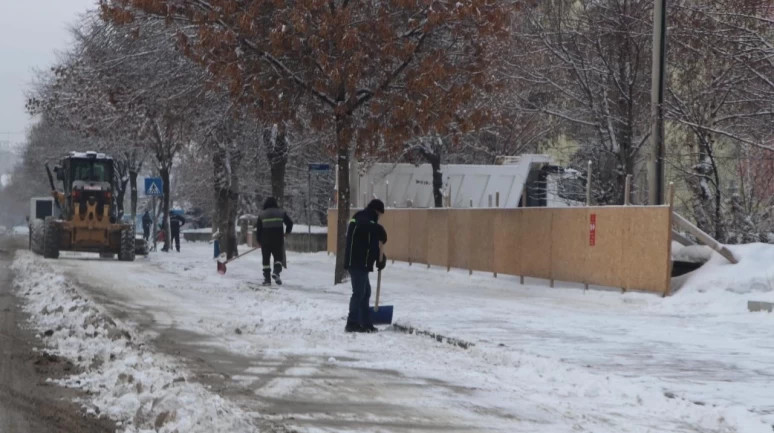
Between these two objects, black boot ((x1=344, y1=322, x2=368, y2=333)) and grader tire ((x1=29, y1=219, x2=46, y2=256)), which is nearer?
black boot ((x1=344, y1=322, x2=368, y2=333))

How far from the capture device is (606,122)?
87.9 feet

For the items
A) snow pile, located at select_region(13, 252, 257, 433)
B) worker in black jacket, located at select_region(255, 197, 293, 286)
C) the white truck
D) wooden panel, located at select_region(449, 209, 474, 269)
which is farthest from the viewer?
the white truck

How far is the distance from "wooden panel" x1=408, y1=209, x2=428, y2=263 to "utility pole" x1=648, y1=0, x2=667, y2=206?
35.7 ft

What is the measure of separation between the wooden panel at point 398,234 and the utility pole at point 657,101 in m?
12.4

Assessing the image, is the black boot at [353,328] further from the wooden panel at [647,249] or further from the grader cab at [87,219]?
the grader cab at [87,219]

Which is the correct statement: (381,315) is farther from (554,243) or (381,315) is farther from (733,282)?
(554,243)

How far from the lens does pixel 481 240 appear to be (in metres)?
25.9

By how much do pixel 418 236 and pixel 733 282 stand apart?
1316 cm

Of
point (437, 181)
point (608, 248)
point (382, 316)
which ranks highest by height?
point (437, 181)

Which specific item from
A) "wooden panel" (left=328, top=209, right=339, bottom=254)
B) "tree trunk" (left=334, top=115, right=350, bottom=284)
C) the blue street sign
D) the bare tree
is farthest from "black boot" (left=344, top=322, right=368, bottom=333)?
the blue street sign

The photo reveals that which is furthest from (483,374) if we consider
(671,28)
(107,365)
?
(671,28)

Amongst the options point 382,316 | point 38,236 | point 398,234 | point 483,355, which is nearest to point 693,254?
point 382,316

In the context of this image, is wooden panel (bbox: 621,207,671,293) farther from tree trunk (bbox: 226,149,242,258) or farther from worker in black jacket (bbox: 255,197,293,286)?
tree trunk (bbox: 226,149,242,258)

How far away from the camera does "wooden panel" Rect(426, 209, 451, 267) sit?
92.4 feet
